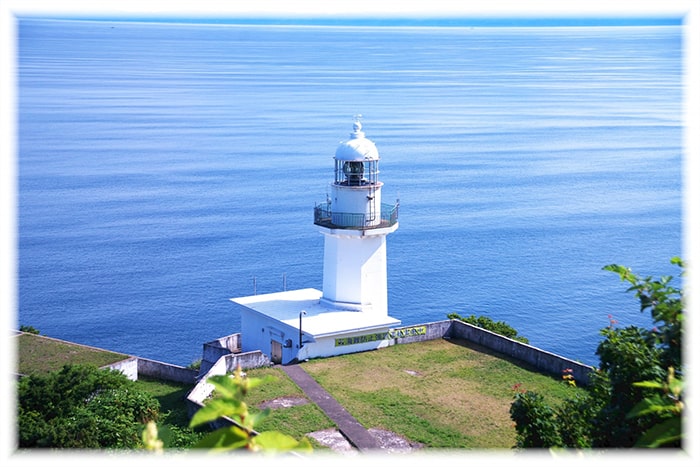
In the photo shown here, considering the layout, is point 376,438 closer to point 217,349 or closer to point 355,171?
point 217,349

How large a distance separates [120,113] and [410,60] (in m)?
94.3

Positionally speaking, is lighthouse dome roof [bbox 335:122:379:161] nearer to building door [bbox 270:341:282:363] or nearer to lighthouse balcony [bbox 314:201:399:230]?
lighthouse balcony [bbox 314:201:399:230]

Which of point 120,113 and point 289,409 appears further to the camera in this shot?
point 120,113

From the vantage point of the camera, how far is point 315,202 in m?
52.2

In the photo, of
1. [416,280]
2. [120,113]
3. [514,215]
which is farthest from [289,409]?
[120,113]

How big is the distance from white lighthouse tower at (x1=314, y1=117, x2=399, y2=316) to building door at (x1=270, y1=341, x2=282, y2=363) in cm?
216

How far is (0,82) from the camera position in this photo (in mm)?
6336

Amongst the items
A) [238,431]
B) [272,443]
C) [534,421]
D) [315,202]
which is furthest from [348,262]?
[315,202]

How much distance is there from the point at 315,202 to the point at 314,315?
25.5 metres

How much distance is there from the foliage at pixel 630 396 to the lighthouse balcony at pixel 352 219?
36.9 ft

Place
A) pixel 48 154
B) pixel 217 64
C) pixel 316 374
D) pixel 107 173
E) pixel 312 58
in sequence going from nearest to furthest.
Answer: pixel 316 374 < pixel 107 173 < pixel 48 154 < pixel 217 64 < pixel 312 58

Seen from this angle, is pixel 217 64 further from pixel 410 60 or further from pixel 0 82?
pixel 0 82

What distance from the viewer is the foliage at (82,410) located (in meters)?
18.7

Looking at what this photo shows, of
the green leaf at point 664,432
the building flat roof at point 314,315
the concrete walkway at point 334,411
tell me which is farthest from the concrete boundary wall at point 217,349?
the green leaf at point 664,432
